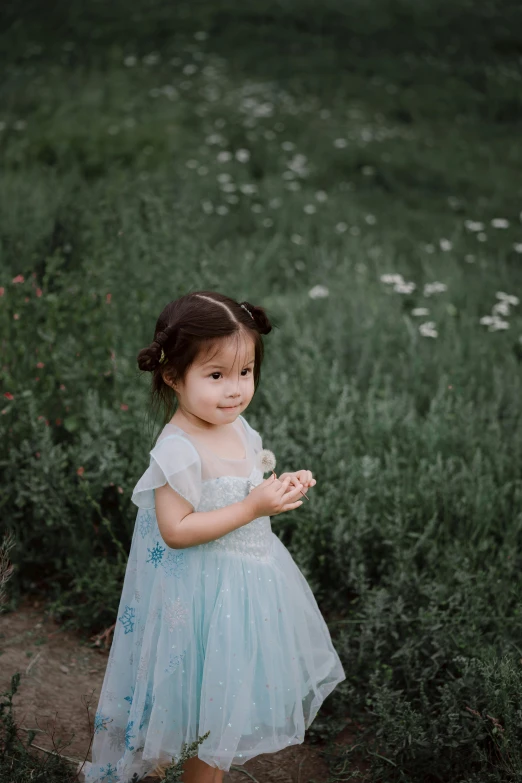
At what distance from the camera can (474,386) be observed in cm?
456

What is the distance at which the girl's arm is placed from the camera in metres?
1.99

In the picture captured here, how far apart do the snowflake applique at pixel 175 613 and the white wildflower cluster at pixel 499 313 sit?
Answer: 3418 mm

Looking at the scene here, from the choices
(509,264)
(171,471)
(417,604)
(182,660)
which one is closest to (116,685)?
(182,660)

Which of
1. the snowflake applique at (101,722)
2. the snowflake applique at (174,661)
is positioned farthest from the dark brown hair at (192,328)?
the snowflake applique at (101,722)

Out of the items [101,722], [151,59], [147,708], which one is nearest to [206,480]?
[147,708]

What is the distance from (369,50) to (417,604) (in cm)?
1229

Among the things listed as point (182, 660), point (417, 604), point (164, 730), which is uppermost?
point (182, 660)

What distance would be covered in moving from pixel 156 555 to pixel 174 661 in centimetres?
26

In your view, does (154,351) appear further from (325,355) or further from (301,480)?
(325,355)

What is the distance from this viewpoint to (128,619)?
2.22 metres

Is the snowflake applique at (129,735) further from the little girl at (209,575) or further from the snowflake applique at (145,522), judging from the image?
the snowflake applique at (145,522)

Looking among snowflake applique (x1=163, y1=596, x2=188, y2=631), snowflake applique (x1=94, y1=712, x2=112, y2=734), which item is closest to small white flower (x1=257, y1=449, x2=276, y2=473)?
snowflake applique (x1=163, y1=596, x2=188, y2=631)

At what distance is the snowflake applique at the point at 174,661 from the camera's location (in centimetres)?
206

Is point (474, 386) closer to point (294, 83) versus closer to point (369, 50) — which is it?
point (294, 83)
